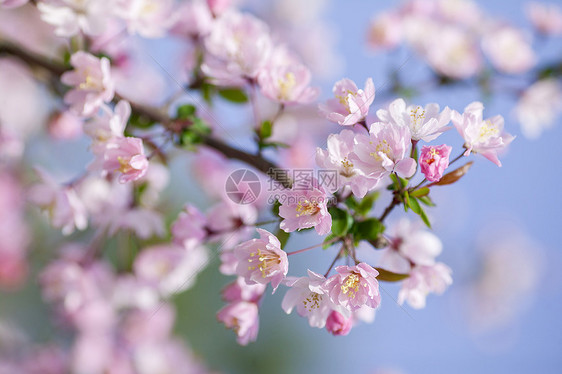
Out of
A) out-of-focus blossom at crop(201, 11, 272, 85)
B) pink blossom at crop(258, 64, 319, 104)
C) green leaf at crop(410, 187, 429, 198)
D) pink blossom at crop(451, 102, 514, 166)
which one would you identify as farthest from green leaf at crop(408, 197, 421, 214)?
out-of-focus blossom at crop(201, 11, 272, 85)

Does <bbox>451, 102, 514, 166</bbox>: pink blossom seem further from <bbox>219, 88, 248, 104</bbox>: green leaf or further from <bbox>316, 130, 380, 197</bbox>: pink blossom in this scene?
<bbox>219, 88, 248, 104</bbox>: green leaf

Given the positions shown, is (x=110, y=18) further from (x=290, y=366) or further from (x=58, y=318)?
(x=290, y=366)

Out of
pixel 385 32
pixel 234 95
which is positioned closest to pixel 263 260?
pixel 234 95

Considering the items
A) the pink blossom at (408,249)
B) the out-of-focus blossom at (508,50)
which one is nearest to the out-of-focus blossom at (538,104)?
the out-of-focus blossom at (508,50)

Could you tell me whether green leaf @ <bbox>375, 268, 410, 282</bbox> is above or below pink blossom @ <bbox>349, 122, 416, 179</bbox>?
below

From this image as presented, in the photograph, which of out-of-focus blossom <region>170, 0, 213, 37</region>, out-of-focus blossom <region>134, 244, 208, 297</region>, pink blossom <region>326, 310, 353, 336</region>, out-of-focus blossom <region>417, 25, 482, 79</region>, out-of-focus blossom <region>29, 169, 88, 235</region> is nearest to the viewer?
pink blossom <region>326, 310, 353, 336</region>

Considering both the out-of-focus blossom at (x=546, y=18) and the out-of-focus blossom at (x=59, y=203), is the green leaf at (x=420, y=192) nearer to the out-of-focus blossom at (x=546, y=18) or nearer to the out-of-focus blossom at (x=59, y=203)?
the out-of-focus blossom at (x=59, y=203)

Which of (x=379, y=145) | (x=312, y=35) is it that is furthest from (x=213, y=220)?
(x=312, y=35)
